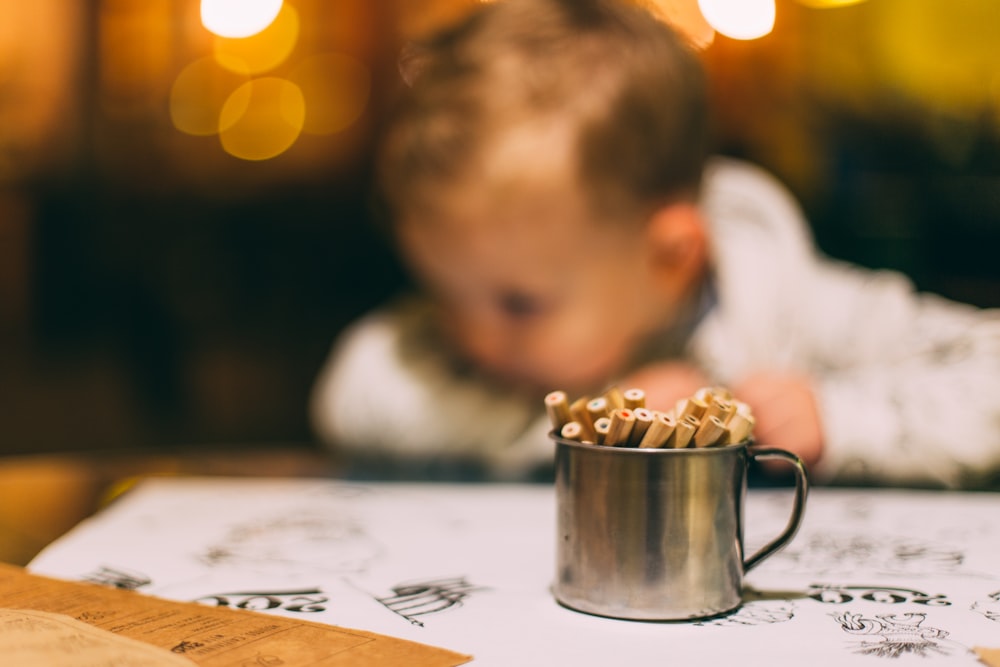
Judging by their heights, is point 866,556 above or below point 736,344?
below

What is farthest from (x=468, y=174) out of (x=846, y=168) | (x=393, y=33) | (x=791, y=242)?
(x=393, y=33)

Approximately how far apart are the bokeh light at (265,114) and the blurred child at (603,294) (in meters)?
3.93

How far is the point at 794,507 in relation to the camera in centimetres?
53

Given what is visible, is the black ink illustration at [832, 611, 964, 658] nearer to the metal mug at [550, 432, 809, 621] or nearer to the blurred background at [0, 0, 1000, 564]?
the metal mug at [550, 432, 809, 621]

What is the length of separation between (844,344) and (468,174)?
1.77 ft

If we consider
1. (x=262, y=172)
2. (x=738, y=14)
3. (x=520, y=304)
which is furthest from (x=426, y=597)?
(x=262, y=172)

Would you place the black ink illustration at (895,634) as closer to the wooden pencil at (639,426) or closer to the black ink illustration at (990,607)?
the black ink illustration at (990,607)

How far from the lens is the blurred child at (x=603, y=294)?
993mm

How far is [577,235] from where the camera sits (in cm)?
110

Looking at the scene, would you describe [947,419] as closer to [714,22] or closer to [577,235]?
[577,235]

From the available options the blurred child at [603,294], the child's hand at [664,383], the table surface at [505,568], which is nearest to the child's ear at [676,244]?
the blurred child at [603,294]

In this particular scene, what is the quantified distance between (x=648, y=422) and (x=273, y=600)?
0.24 m

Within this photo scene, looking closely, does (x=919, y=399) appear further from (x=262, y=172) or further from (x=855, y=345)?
(x=262, y=172)

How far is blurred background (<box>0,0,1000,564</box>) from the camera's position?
2.49 metres
